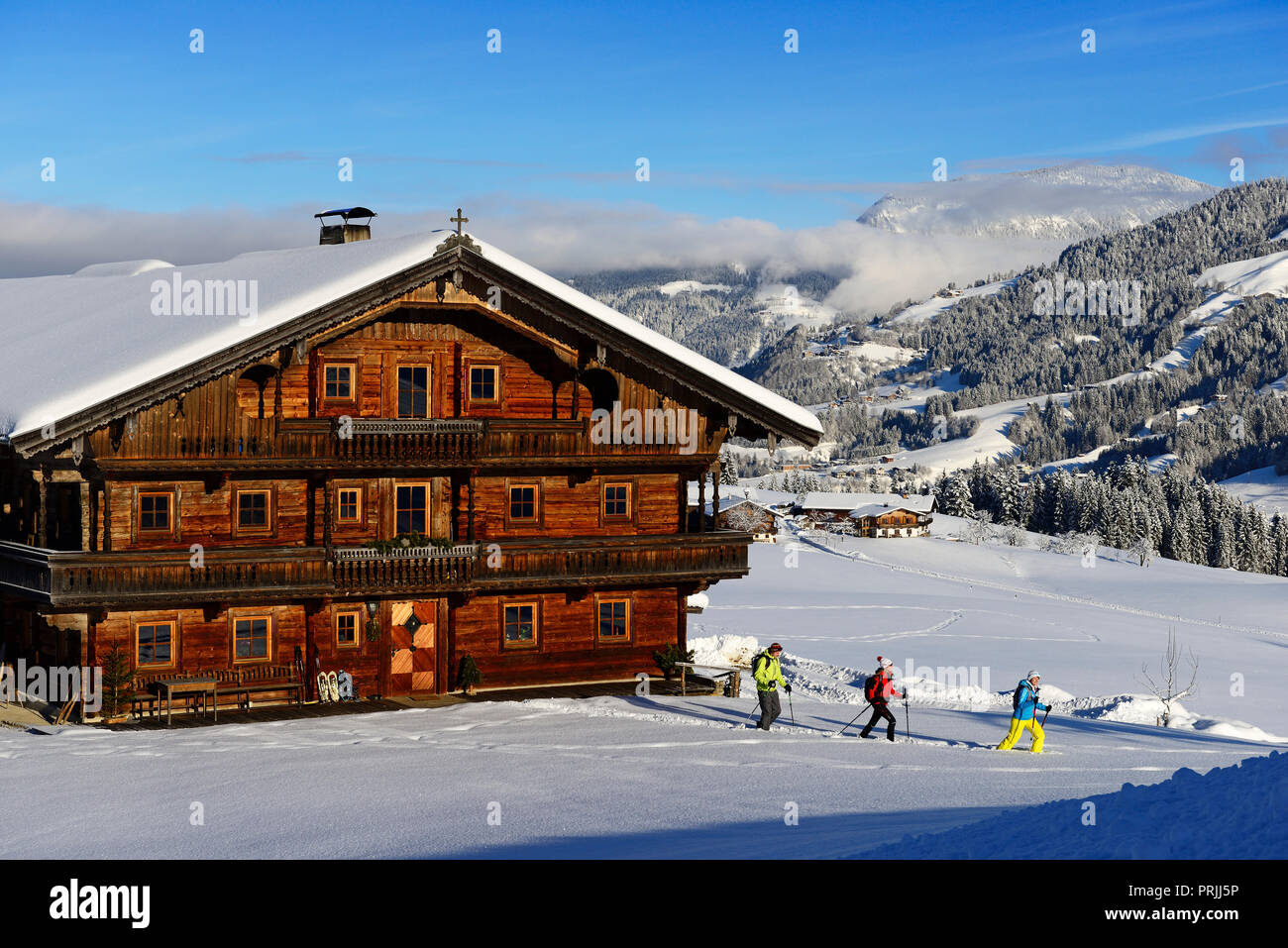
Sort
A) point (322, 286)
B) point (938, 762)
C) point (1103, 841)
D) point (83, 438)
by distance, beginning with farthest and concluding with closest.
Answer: point (322, 286) → point (83, 438) → point (938, 762) → point (1103, 841)

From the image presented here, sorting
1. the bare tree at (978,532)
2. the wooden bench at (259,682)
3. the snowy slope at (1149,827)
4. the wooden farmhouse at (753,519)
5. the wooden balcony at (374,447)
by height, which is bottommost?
the bare tree at (978,532)

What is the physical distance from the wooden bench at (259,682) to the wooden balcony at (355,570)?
5.97 feet

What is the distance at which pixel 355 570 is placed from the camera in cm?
3092

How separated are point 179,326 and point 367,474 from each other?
5.22m

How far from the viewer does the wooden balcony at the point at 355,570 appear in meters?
28.3

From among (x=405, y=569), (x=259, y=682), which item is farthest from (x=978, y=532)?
(x=259, y=682)

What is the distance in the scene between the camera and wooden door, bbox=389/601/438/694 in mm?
32750

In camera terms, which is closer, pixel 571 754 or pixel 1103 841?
pixel 1103 841

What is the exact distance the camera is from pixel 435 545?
3164 cm

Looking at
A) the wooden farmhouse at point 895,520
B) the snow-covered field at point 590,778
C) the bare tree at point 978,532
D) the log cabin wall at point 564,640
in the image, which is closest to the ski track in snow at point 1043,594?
the bare tree at point 978,532

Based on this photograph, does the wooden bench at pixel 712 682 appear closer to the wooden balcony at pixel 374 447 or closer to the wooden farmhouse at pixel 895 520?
the wooden balcony at pixel 374 447
